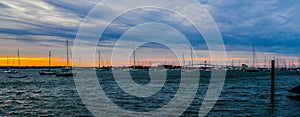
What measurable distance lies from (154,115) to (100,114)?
529 cm

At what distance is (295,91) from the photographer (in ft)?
154

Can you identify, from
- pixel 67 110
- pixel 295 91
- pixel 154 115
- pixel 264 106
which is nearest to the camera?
pixel 154 115

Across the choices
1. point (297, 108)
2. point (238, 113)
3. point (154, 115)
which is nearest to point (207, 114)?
point (238, 113)

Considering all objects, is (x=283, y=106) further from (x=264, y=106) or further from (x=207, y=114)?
(x=207, y=114)

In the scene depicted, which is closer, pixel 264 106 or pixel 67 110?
pixel 67 110

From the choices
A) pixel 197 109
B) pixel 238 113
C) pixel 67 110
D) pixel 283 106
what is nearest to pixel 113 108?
pixel 67 110

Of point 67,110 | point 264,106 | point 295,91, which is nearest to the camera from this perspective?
point 67,110

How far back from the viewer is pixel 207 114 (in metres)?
31.1

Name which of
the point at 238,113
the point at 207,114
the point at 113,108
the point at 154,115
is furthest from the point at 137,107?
the point at 238,113

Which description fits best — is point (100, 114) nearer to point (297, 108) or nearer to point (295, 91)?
point (297, 108)

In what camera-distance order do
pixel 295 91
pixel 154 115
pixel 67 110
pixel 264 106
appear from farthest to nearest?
pixel 295 91, pixel 264 106, pixel 67 110, pixel 154 115

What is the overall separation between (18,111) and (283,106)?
29.9 metres

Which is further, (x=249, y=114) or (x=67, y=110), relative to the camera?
(x=67, y=110)

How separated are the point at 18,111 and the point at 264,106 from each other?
27658mm
